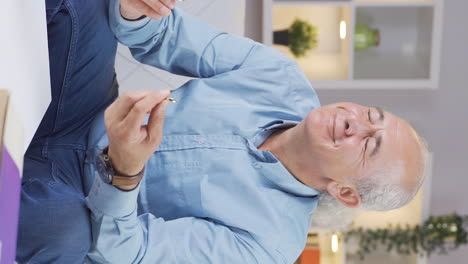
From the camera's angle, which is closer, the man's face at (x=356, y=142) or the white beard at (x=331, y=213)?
the man's face at (x=356, y=142)

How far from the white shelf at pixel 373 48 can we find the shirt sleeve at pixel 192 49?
4.33ft

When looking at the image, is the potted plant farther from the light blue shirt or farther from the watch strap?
the watch strap

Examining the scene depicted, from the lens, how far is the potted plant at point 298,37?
3223mm

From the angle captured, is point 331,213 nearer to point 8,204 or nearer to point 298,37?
point 8,204

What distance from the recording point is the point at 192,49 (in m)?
1.65

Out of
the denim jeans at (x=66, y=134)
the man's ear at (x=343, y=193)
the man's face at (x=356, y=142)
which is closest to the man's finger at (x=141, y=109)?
the denim jeans at (x=66, y=134)

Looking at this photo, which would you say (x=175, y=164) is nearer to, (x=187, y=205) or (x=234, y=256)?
(x=187, y=205)

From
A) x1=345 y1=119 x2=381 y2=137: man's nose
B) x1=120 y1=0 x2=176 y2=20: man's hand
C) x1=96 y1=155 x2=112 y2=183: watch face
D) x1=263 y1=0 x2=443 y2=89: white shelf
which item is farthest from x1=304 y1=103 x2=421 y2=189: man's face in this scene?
x1=263 y1=0 x2=443 y2=89: white shelf

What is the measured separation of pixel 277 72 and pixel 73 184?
1.96 feet

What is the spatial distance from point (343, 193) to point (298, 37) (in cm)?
165

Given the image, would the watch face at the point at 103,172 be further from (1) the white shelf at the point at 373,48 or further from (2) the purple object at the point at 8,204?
(1) the white shelf at the point at 373,48

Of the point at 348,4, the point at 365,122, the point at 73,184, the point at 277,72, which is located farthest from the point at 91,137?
the point at 348,4

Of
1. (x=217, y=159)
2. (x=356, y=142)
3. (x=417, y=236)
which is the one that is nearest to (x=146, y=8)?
(x=217, y=159)

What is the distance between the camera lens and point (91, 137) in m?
1.54
